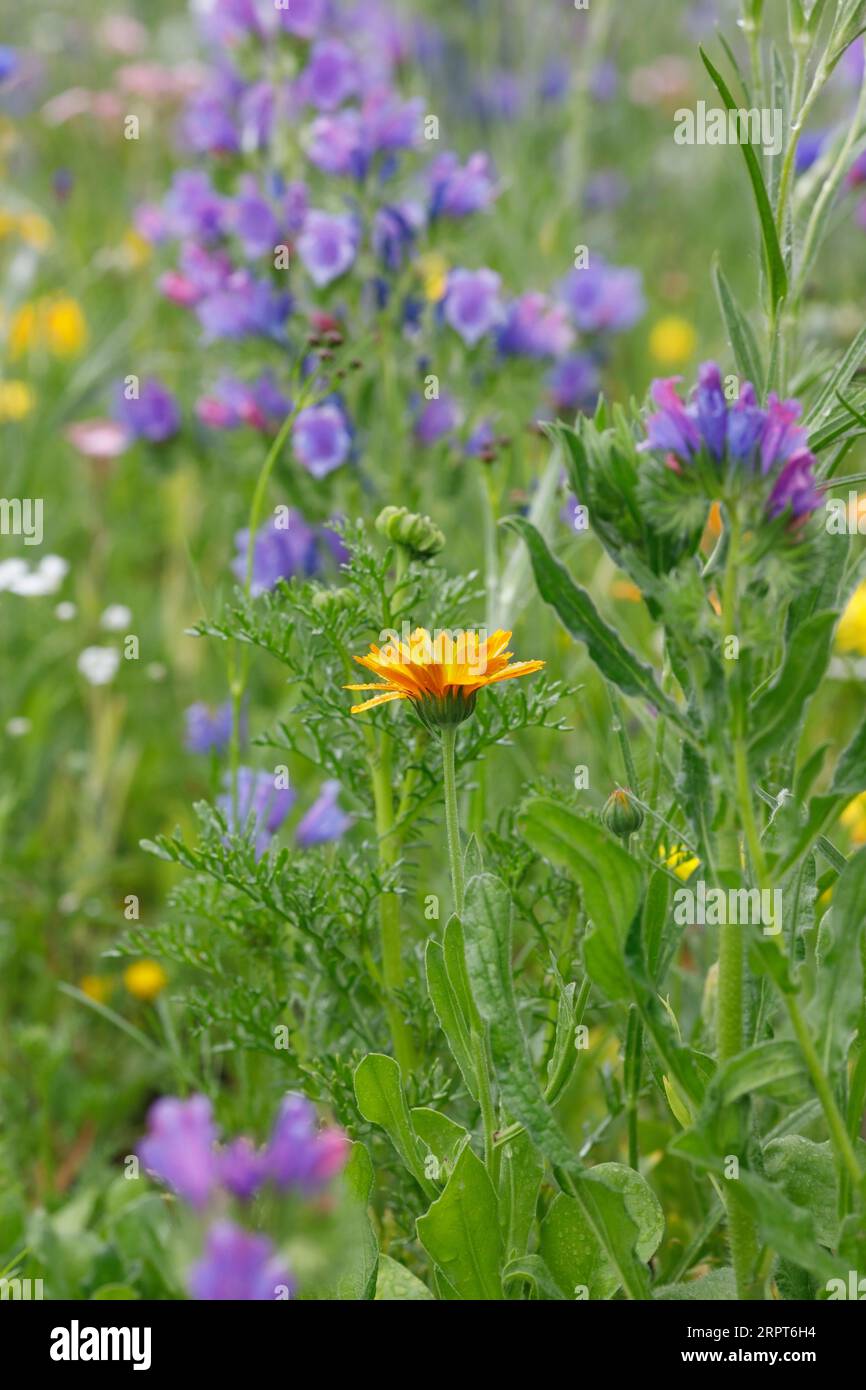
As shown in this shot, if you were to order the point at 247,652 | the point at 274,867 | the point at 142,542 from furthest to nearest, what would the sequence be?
the point at 142,542 < the point at 247,652 < the point at 274,867

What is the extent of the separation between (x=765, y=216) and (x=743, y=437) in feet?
0.59

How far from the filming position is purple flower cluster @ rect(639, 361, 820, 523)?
0.78 metres

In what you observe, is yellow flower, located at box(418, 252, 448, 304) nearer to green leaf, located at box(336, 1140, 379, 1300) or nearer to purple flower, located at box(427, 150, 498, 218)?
purple flower, located at box(427, 150, 498, 218)

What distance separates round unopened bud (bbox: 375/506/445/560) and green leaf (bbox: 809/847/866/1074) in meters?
0.40

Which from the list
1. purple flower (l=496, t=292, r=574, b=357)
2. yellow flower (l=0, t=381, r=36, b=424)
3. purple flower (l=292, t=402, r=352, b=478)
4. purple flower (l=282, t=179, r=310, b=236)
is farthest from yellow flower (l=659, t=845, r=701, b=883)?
yellow flower (l=0, t=381, r=36, b=424)

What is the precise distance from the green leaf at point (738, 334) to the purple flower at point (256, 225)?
88cm

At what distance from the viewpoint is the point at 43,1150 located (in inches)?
53.7

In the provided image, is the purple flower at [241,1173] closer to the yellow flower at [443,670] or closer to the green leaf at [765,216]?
the yellow flower at [443,670]

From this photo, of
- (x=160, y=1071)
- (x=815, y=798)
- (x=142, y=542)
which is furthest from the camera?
(x=142, y=542)

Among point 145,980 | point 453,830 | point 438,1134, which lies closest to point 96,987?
point 145,980

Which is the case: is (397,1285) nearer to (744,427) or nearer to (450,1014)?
(450,1014)

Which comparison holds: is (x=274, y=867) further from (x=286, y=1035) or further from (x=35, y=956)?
(x=35, y=956)

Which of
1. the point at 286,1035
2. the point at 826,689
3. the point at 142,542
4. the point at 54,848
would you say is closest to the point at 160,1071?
the point at 54,848
